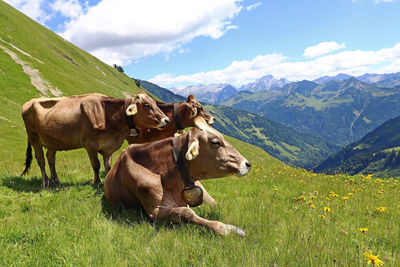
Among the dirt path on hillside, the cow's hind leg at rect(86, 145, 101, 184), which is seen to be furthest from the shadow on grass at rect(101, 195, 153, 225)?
the dirt path on hillside

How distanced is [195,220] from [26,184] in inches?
281

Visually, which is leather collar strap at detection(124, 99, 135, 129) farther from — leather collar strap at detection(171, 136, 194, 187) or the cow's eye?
the cow's eye

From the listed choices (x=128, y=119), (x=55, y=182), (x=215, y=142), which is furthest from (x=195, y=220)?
(x=55, y=182)

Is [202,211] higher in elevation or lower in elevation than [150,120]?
lower

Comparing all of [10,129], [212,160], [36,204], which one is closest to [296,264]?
[212,160]

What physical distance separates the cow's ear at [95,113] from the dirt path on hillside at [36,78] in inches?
2299

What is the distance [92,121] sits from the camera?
834 centimetres

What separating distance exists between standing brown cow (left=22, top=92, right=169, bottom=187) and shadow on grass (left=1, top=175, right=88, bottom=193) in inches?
15.7

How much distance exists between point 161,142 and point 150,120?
337 cm

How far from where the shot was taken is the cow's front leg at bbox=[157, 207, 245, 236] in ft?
14.5

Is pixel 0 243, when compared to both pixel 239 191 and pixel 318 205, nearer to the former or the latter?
pixel 239 191

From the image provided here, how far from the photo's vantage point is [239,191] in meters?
8.16

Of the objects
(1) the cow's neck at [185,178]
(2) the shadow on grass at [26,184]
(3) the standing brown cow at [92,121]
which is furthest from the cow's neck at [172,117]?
(1) the cow's neck at [185,178]

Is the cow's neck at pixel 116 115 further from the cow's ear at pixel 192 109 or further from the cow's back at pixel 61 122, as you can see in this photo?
the cow's ear at pixel 192 109
